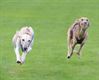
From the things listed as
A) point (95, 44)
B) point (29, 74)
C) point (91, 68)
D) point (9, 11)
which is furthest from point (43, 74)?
point (9, 11)

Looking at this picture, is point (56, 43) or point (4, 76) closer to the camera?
point (4, 76)

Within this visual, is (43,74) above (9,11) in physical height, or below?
below

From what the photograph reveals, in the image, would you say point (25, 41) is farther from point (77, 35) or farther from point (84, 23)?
point (77, 35)

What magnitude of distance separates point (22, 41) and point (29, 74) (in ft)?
2.41

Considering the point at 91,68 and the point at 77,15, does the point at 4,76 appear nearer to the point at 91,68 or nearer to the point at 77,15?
the point at 91,68

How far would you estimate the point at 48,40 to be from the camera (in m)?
20.9

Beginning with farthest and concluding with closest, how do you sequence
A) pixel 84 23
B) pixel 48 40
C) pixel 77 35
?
pixel 48 40
pixel 77 35
pixel 84 23

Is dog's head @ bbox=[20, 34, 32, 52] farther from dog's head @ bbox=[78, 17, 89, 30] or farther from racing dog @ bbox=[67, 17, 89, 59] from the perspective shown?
racing dog @ bbox=[67, 17, 89, 59]

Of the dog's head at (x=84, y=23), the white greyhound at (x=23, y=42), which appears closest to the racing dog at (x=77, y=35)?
the dog's head at (x=84, y=23)

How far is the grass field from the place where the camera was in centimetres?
1380

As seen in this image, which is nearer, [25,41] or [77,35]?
[25,41]

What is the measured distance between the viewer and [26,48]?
13578mm

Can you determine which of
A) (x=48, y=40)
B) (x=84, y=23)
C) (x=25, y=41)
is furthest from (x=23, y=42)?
(x=48, y=40)

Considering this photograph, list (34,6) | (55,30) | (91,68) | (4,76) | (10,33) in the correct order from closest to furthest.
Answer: (4,76)
(91,68)
(10,33)
(55,30)
(34,6)
